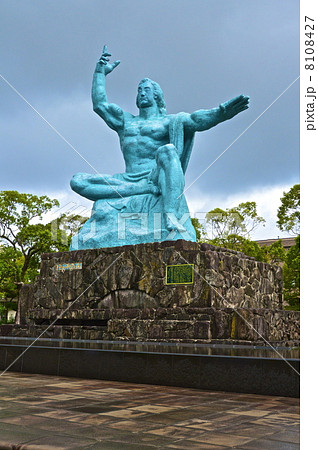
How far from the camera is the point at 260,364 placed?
3463 mm

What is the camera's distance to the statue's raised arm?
Result: 9.19 metres

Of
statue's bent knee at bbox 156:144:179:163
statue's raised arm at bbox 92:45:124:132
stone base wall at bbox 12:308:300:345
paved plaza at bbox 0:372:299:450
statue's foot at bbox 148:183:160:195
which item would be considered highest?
statue's raised arm at bbox 92:45:124:132

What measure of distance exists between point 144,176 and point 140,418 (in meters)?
6.49

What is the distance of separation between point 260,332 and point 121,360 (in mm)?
2761

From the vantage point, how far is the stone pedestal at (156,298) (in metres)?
6.30

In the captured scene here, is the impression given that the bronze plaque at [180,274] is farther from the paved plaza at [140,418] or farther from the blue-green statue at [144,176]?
the paved plaza at [140,418]

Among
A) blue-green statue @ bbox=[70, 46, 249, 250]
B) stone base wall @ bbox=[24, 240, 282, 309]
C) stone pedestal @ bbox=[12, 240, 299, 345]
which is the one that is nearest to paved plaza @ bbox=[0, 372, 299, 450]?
stone pedestal @ bbox=[12, 240, 299, 345]

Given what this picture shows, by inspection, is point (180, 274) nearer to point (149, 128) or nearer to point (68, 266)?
point (68, 266)

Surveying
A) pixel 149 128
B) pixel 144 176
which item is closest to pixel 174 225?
pixel 144 176

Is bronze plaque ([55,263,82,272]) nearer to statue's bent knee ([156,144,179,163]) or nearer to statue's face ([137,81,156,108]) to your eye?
statue's bent knee ([156,144,179,163])

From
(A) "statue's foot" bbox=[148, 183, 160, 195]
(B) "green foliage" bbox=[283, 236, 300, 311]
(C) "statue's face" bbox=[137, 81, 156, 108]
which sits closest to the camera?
(A) "statue's foot" bbox=[148, 183, 160, 195]

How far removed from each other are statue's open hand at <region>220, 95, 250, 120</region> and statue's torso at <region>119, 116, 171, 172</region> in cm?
115

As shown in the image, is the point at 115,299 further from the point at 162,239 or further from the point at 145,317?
the point at 162,239

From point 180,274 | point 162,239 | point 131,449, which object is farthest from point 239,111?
point 131,449
